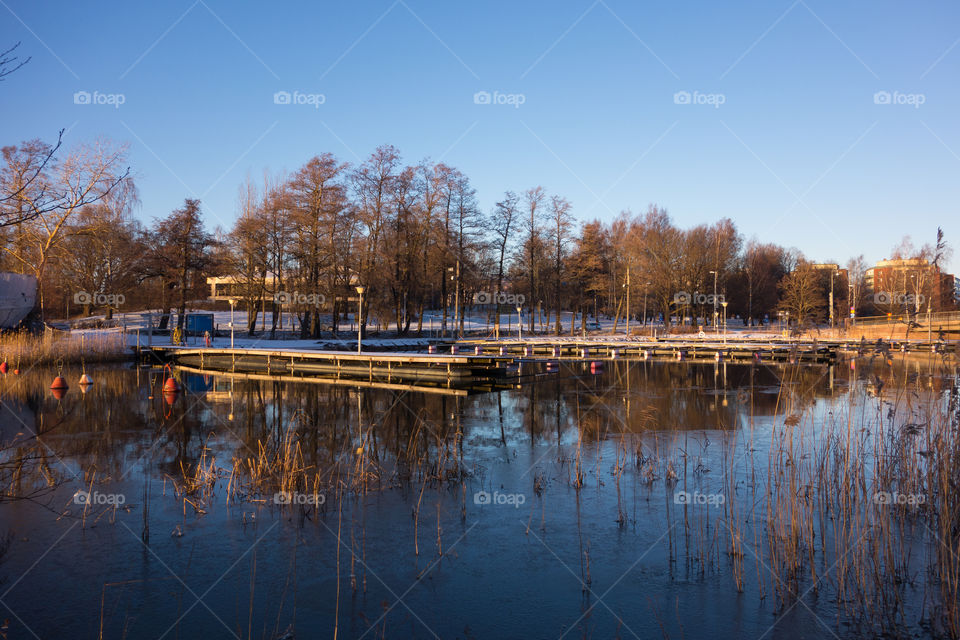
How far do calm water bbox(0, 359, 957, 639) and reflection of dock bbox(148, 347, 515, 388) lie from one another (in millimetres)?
10254

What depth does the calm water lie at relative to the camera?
5.48 m

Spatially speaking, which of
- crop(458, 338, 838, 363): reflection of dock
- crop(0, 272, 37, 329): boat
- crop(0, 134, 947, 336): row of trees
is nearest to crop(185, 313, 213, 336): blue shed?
crop(0, 134, 947, 336): row of trees

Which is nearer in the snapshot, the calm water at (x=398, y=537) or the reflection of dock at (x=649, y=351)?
the calm water at (x=398, y=537)

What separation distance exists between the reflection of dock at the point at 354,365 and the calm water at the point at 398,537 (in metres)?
10.3

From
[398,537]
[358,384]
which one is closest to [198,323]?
[358,384]

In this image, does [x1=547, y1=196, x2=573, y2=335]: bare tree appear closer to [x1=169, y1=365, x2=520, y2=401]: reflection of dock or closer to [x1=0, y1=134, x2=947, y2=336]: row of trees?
[x1=0, y1=134, x2=947, y2=336]: row of trees

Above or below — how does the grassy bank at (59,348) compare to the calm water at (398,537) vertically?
above

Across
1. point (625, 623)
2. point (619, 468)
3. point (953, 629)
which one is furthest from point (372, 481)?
point (953, 629)

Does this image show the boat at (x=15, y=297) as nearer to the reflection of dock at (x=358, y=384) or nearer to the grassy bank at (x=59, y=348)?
the grassy bank at (x=59, y=348)

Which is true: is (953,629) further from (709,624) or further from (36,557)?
(36,557)

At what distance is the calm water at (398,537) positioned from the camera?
18.0 feet

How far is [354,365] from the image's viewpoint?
27.9 metres

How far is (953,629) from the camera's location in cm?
493

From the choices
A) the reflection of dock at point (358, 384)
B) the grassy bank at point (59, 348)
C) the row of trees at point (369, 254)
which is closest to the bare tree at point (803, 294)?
the row of trees at point (369, 254)
